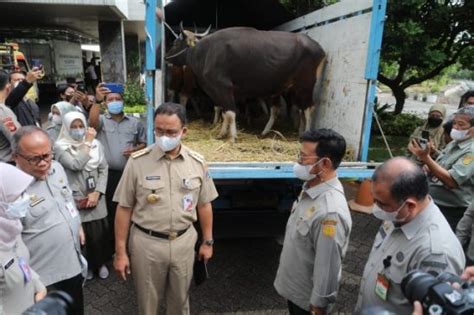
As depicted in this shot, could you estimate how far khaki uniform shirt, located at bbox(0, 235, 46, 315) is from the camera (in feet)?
5.03

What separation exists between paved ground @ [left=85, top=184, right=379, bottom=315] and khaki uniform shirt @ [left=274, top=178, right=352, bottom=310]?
1133 millimetres

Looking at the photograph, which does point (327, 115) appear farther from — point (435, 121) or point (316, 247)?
point (316, 247)

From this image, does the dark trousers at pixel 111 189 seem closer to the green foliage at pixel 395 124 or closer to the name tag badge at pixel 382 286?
the name tag badge at pixel 382 286

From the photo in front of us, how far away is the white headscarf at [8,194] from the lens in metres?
1.53

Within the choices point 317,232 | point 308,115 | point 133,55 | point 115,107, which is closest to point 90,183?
point 115,107

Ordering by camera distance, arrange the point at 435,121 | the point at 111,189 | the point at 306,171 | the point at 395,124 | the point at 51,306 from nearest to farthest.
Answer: the point at 51,306
the point at 306,171
the point at 111,189
the point at 435,121
the point at 395,124

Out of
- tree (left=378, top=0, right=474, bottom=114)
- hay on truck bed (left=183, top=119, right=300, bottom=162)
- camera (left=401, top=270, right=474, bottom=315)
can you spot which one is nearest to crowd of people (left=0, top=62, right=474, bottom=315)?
camera (left=401, top=270, right=474, bottom=315)

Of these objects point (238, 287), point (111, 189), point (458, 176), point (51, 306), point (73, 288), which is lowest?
point (238, 287)

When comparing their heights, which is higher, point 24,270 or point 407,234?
point 407,234

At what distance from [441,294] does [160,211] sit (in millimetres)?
1584

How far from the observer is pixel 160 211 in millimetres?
2270

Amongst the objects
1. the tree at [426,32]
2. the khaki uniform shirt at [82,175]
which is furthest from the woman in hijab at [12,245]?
the tree at [426,32]

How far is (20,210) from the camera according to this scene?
5.28ft

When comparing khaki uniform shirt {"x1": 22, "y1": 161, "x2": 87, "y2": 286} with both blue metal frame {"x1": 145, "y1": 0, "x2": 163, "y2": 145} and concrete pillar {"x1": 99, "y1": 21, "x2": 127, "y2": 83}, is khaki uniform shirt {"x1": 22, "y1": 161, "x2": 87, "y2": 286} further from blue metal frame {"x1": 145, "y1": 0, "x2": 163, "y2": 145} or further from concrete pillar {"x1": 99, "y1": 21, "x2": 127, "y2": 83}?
concrete pillar {"x1": 99, "y1": 21, "x2": 127, "y2": 83}
